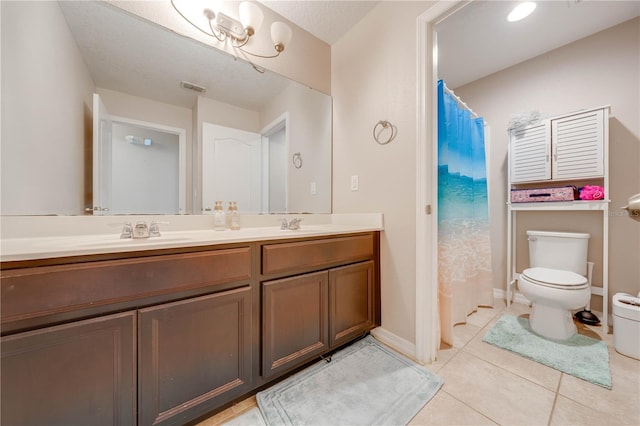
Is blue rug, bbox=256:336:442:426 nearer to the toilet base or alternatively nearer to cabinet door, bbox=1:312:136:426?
cabinet door, bbox=1:312:136:426

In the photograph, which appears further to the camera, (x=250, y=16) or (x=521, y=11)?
(x=521, y=11)

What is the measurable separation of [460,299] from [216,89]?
239 centimetres

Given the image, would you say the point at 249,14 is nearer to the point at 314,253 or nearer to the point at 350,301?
the point at 314,253

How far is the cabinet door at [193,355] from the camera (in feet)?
2.84

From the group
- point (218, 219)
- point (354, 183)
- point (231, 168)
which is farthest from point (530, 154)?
point (218, 219)

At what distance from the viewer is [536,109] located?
7.29 ft

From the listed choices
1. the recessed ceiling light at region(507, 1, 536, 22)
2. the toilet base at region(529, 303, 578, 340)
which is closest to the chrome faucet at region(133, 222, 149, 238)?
the toilet base at region(529, 303, 578, 340)

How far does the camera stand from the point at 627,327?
149 cm

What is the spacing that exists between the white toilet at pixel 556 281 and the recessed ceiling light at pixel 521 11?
177 centimetres

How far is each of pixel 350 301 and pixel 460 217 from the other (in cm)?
109

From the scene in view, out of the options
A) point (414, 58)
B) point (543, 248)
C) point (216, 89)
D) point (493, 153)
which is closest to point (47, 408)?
point (216, 89)

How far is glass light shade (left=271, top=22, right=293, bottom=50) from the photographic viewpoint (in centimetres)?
156

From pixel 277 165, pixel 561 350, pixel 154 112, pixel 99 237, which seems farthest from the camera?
pixel 277 165

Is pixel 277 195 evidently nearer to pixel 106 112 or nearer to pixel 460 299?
pixel 106 112
